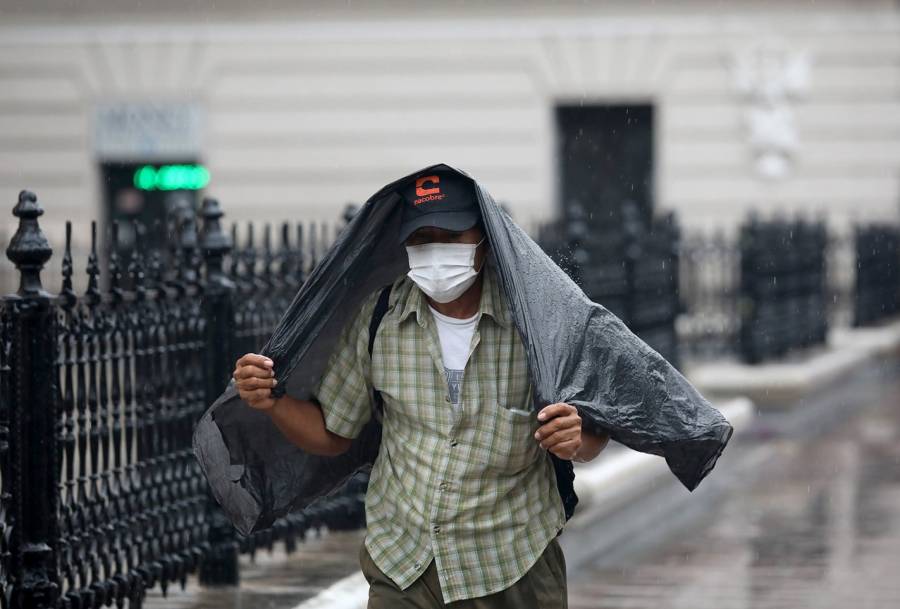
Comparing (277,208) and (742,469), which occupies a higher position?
(277,208)

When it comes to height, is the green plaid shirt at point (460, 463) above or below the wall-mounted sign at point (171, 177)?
below

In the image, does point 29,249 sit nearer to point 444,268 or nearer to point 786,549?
point 444,268

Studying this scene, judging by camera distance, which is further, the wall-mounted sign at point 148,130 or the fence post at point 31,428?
the wall-mounted sign at point 148,130

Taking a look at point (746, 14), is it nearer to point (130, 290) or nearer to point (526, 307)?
point (130, 290)

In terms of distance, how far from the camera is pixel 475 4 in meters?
27.7

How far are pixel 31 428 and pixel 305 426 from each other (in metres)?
1.56

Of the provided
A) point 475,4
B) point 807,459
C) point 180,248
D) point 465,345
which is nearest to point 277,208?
point 475,4

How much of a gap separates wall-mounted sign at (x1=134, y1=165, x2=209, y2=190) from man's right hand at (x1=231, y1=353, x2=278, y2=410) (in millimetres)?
24392

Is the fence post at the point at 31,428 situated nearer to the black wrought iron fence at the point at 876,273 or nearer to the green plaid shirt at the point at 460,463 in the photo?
the green plaid shirt at the point at 460,463

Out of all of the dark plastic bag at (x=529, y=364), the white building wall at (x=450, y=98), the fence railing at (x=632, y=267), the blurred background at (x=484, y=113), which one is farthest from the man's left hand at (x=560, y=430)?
the white building wall at (x=450, y=98)

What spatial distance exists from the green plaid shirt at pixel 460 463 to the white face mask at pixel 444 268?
0.33 ft

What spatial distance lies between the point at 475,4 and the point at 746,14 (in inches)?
163

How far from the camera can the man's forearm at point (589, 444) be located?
4.21m

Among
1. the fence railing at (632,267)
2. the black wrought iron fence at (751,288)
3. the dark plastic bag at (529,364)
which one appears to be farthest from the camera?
the black wrought iron fence at (751,288)
